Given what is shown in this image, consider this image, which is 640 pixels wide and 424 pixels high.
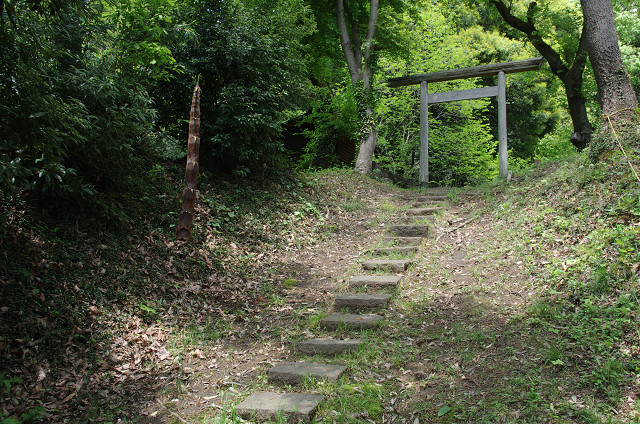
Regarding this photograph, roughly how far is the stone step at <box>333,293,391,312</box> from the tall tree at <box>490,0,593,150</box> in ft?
27.3

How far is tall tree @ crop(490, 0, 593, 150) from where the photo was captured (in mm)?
11617

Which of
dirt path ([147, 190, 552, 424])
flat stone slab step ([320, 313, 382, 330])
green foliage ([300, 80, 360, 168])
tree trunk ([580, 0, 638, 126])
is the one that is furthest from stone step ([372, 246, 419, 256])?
green foliage ([300, 80, 360, 168])

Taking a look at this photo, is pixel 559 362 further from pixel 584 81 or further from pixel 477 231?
pixel 584 81

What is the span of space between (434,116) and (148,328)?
14163mm

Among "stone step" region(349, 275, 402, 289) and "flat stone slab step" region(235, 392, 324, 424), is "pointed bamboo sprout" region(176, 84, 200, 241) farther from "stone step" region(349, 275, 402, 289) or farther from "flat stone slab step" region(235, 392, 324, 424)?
"flat stone slab step" region(235, 392, 324, 424)

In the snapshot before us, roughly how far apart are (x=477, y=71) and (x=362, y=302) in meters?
8.41

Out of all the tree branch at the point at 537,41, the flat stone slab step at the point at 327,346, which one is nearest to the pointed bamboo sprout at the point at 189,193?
the flat stone slab step at the point at 327,346

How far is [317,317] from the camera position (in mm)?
5344

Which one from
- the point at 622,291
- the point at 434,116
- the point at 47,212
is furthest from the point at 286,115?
the point at 434,116

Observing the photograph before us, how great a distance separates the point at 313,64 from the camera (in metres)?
14.8

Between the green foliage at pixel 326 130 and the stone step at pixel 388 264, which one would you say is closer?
the stone step at pixel 388 264

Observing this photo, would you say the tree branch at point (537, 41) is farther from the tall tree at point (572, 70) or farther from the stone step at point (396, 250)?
the stone step at point (396, 250)

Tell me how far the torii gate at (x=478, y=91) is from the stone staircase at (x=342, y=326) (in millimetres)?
4464

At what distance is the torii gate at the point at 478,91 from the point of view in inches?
432
